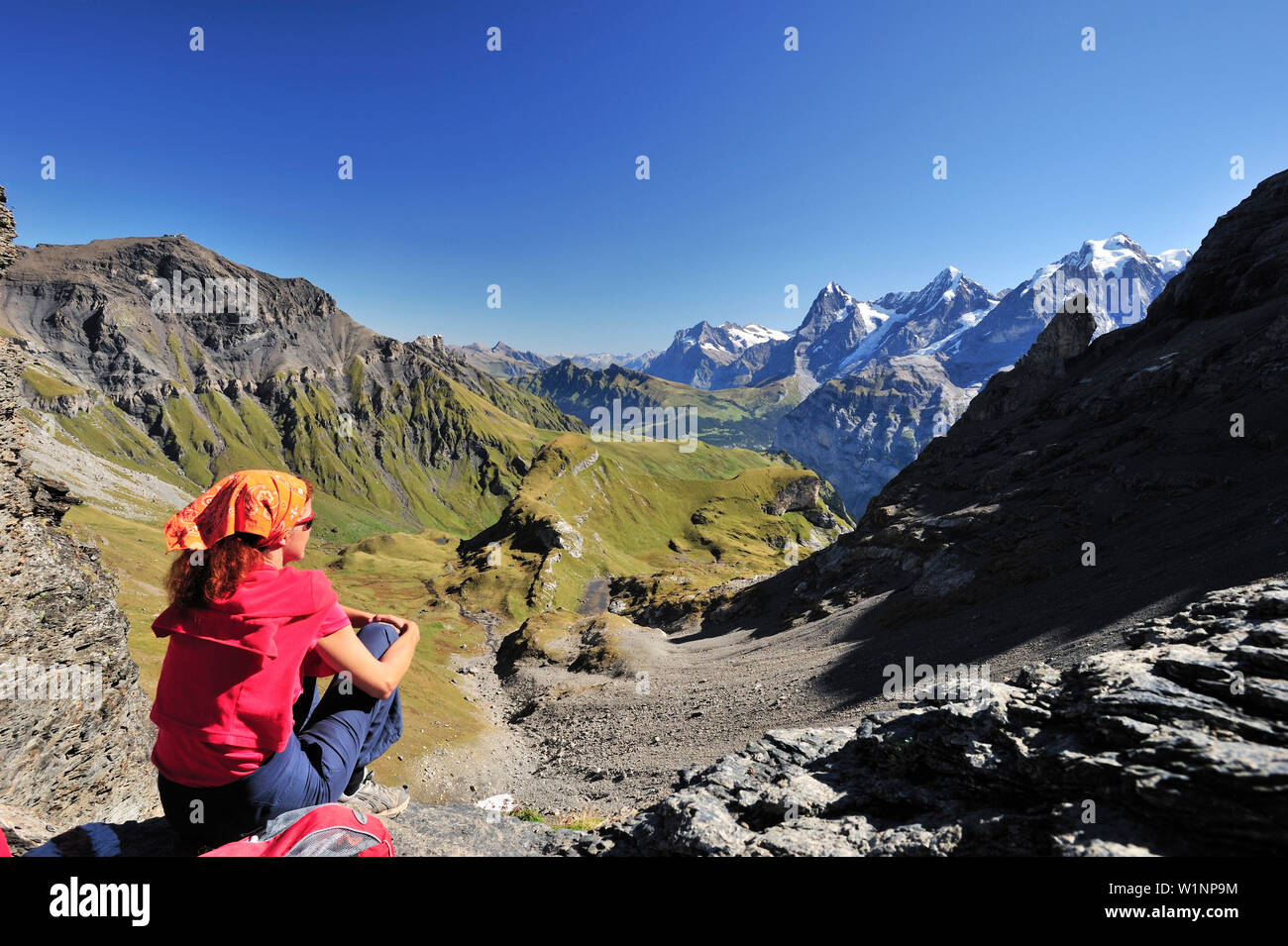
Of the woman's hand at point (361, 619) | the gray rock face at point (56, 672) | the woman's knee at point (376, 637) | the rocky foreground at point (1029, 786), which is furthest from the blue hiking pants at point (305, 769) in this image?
the gray rock face at point (56, 672)

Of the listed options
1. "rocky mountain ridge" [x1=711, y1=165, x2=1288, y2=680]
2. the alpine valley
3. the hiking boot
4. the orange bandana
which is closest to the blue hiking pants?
the hiking boot

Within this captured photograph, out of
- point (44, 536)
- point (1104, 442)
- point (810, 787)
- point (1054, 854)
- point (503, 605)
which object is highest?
point (1104, 442)

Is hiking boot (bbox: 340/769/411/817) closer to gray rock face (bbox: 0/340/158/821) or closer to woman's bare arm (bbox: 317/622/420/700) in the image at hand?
woman's bare arm (bbox: 317/622/420/700)

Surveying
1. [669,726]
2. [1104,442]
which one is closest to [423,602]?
[669,726]

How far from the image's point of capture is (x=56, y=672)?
13.6m

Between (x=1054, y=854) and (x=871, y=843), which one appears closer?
(x=1054, y=854)

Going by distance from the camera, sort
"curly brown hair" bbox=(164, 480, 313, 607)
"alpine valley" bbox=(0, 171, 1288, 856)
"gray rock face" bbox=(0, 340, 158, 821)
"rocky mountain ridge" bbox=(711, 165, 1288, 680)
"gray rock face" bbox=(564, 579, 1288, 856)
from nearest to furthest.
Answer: "curly brown hair" bbox=(164, 480, 313, 607)
"gray rock face" bbox=(564, 579, 1288, 856)
"alpine valley" bbox=(0, 171, 1288, 856)
"gray rock face" bbox=(0, 340, 158, 821)
"rocky mountain ridge" bbox=(711, 165, 1288, 680)

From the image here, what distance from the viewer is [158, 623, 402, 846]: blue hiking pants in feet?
17.4

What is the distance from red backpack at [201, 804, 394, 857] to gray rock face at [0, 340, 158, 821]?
454 inches

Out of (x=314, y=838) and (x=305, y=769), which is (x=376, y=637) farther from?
(x=314, y=838)
